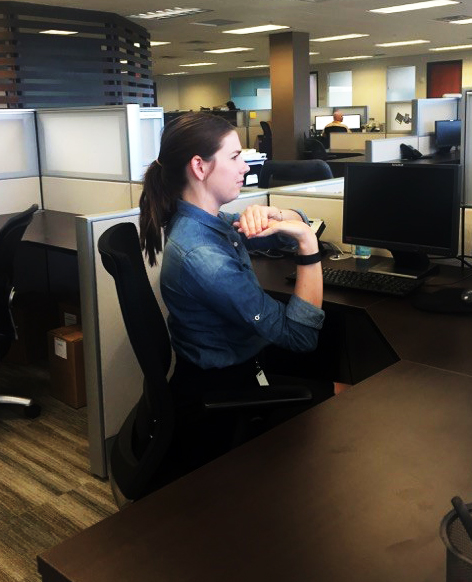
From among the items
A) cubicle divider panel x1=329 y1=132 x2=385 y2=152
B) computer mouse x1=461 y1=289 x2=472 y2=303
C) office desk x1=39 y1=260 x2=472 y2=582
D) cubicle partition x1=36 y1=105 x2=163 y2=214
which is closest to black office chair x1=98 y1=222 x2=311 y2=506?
office desk x1=39 y1=260 x2=472 y2=582

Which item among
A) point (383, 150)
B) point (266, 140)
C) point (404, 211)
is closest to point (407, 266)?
point (404, 211)

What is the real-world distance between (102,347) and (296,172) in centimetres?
290

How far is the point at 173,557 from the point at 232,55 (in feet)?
44.5

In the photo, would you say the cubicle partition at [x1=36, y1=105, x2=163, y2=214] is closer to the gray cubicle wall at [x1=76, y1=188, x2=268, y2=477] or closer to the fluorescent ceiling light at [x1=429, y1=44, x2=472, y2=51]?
the gray cubicle wall at [x1=76, y1=188, x2=268, y2=477]

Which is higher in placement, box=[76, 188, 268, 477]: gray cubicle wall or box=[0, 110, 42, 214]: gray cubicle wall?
box=[0, 110, 42, 214]: gray cubicle wall

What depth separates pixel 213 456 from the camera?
1.58 meters

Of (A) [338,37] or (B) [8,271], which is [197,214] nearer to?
(B) [8,271]

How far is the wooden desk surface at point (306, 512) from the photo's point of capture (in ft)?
2.72

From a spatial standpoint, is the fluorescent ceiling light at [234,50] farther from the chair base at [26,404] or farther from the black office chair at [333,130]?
the chair base at [26,404]

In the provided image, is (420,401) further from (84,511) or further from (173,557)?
(84,511)

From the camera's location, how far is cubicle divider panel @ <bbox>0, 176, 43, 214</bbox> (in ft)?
12.3

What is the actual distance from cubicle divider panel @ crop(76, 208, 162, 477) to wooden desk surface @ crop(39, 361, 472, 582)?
1170 millimetres

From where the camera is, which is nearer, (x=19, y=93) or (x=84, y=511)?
(x=84, y=511)

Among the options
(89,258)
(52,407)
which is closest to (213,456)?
(89,258)
